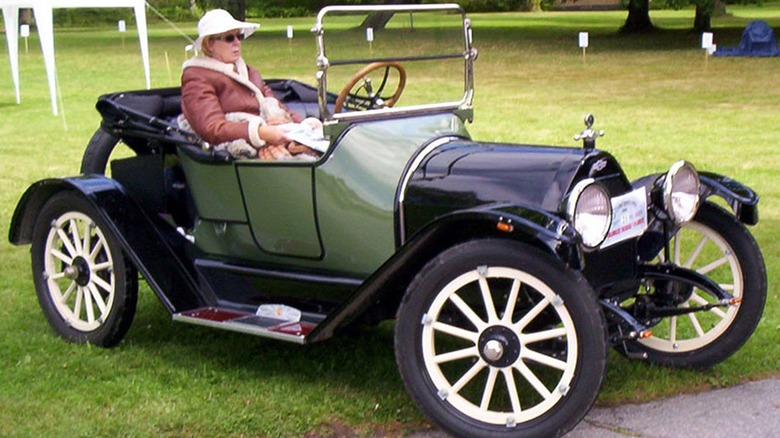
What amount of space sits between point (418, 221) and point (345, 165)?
1.31ft

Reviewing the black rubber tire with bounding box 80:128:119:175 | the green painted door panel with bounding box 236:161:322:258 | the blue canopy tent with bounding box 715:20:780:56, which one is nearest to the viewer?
the green painted door panel with bounding box 236:161:322:258

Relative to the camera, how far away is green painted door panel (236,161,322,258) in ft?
15.5

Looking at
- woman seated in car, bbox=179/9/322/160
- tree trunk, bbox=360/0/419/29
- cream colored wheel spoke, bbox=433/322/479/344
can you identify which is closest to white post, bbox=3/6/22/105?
woman seated in car, bbox=179/9/322/160

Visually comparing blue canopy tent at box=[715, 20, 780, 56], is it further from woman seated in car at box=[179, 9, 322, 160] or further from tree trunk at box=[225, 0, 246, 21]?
woman seated in car at box=[179, 9, 322, 160]

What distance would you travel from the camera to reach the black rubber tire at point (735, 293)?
183 inches

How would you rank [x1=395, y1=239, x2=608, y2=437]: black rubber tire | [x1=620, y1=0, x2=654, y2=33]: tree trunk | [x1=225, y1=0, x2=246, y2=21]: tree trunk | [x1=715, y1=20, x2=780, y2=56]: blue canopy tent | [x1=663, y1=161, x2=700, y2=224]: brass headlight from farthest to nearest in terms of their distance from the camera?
[x1=225, y1=0, x2=246, y2=21]: tree trunk → [x1=620, y1=0, x2=654, y2=33]: tree trunk → [x1=715, y1=20, x2=780, y2=56]: blue canopy tent → [x1=663, y1=161, x2=700, y2=224]: brass headlight → [x1=395, y1=239, x2=608, y2=437]: black rubber tire

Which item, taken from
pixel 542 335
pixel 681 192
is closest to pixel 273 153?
pixel 542 335

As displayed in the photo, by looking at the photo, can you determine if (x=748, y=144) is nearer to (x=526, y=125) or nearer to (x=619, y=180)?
(x=526, y=125)

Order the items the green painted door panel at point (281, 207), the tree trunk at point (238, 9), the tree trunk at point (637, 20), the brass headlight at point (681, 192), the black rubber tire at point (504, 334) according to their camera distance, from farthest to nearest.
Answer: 1. the tree trunk at point (238, 9)
2. the tree trunk at point (637, 20)
3. the green painted door panel at point (281, 207)
4. the brass headlight at point (681, 192)
5. the black rubber tire at point (504, 334)

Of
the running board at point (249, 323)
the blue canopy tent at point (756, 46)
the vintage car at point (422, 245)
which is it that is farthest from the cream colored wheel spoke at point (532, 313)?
the blue canopy tent at point (756, 46)

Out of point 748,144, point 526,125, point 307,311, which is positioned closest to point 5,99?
point 526,125

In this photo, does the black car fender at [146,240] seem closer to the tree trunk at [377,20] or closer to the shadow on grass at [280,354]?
the shadow on grass at [280,354]

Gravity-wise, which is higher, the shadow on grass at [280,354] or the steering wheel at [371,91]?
the steering wheel at [371,91]

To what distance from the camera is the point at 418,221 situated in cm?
444
